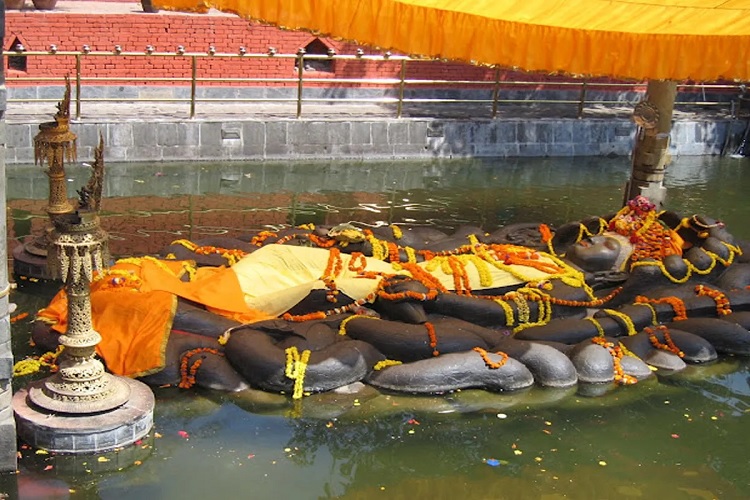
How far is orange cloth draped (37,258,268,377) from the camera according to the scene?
254 inches

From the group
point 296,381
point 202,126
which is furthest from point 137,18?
point 296,381

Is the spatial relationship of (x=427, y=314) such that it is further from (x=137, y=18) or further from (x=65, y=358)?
(x=137, y=18)

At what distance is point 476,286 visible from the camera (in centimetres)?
753

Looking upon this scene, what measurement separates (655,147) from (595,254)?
2.12 meters

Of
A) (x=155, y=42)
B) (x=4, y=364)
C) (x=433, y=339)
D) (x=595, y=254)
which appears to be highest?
(x=155, y=42)

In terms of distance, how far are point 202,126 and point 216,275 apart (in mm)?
5852

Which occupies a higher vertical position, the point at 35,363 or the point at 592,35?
the point at 592,35

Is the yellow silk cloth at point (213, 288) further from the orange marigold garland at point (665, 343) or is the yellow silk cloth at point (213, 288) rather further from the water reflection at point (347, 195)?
the water reflection at point (347, 195)

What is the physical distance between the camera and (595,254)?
319 inches

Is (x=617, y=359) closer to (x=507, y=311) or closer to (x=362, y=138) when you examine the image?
(x=507, y=311)

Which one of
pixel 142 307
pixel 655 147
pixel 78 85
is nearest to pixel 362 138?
pixel 78 85

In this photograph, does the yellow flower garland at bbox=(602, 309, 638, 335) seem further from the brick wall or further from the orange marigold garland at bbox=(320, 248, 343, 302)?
the brick wall

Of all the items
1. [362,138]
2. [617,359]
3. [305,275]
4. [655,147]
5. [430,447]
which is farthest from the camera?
[362,138]

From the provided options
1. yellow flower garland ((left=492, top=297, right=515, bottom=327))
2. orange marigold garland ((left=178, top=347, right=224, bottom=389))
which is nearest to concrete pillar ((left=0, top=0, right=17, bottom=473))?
orange marigold garland ((left=178, top=347, right=224, bottom=389))
